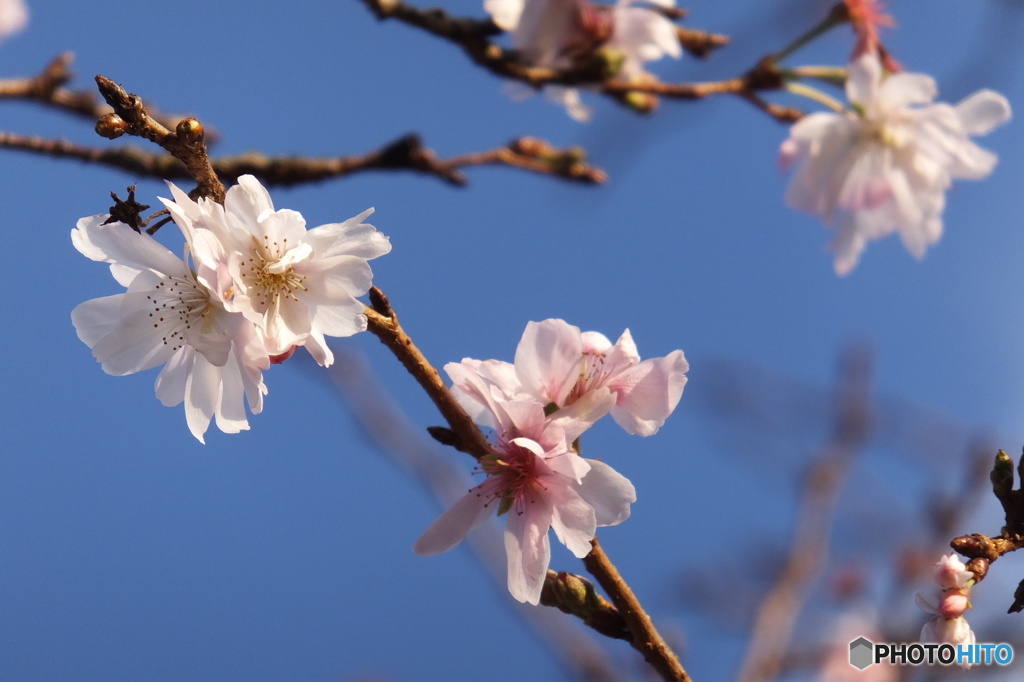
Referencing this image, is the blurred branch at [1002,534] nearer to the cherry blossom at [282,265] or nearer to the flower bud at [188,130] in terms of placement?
the cherry blossom at [282,265]

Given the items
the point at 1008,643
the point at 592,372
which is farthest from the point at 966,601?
the point at 1008,643

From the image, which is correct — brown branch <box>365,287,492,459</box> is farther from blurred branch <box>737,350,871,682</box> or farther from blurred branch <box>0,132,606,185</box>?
blurred branch <box>737,350,871,682</box>

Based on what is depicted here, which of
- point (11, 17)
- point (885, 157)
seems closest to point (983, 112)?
point (885, 157)

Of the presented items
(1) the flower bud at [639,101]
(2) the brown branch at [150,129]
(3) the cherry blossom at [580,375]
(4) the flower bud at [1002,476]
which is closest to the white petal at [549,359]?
(3) the cherry blossom at [580,375]

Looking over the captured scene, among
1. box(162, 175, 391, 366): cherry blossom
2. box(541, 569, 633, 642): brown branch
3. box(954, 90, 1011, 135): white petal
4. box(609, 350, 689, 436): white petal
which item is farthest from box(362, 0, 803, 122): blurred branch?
box(541, 569, 633, 642): brown branch

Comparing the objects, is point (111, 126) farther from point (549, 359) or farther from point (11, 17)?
point (11, 17)

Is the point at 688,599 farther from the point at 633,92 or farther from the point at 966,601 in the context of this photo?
the point at 966,601
